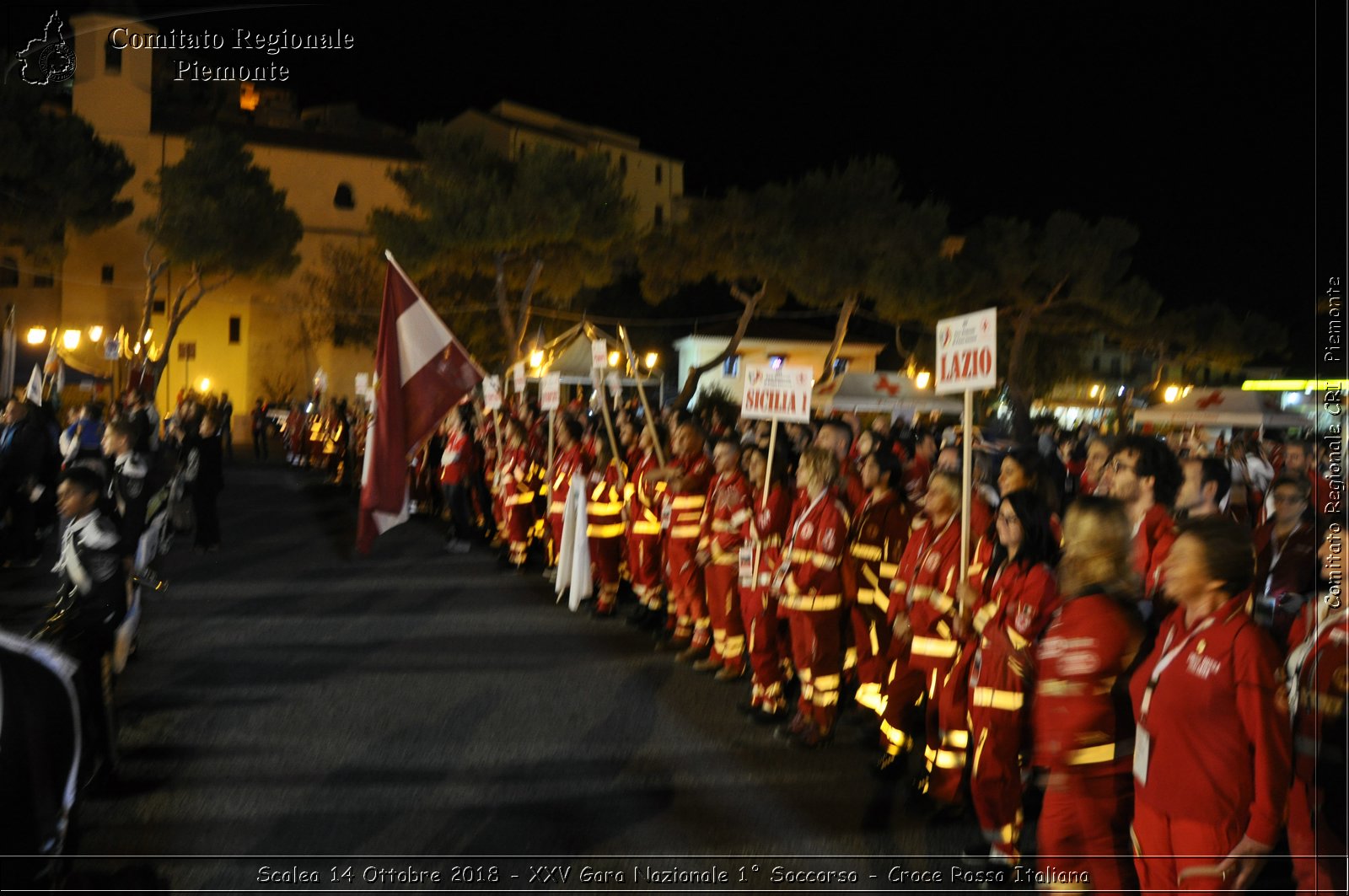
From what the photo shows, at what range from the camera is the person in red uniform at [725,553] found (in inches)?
336

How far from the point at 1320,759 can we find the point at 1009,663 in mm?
1242

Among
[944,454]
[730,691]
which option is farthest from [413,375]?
[944,454]

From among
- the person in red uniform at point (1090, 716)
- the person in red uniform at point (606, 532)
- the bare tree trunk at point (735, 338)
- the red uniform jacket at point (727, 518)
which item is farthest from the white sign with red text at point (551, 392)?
the bare tree trunk at point (735, 338)

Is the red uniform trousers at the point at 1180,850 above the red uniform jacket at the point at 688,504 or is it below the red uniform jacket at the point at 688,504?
below

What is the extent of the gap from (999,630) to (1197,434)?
438 inches

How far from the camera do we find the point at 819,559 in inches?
275

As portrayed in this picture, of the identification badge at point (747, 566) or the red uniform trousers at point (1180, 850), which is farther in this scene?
the identification badge at point (747, 566)

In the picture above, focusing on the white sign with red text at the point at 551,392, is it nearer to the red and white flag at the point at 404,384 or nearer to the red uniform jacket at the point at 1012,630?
the red and white flag at the point at 404,384

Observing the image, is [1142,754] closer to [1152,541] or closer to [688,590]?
[1152,541]

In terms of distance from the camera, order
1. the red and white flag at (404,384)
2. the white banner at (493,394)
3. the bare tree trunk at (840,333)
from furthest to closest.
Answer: the bare tree trunk at (840,333) < the white banner at (493,394) < the red and white flag at (404,384)

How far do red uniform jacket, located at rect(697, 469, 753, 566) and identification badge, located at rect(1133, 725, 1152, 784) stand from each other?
456 centimetres

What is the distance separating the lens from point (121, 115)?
5309cm

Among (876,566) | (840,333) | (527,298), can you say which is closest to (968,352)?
(876,566)

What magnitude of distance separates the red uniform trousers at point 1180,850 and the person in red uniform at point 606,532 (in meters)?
7.57
